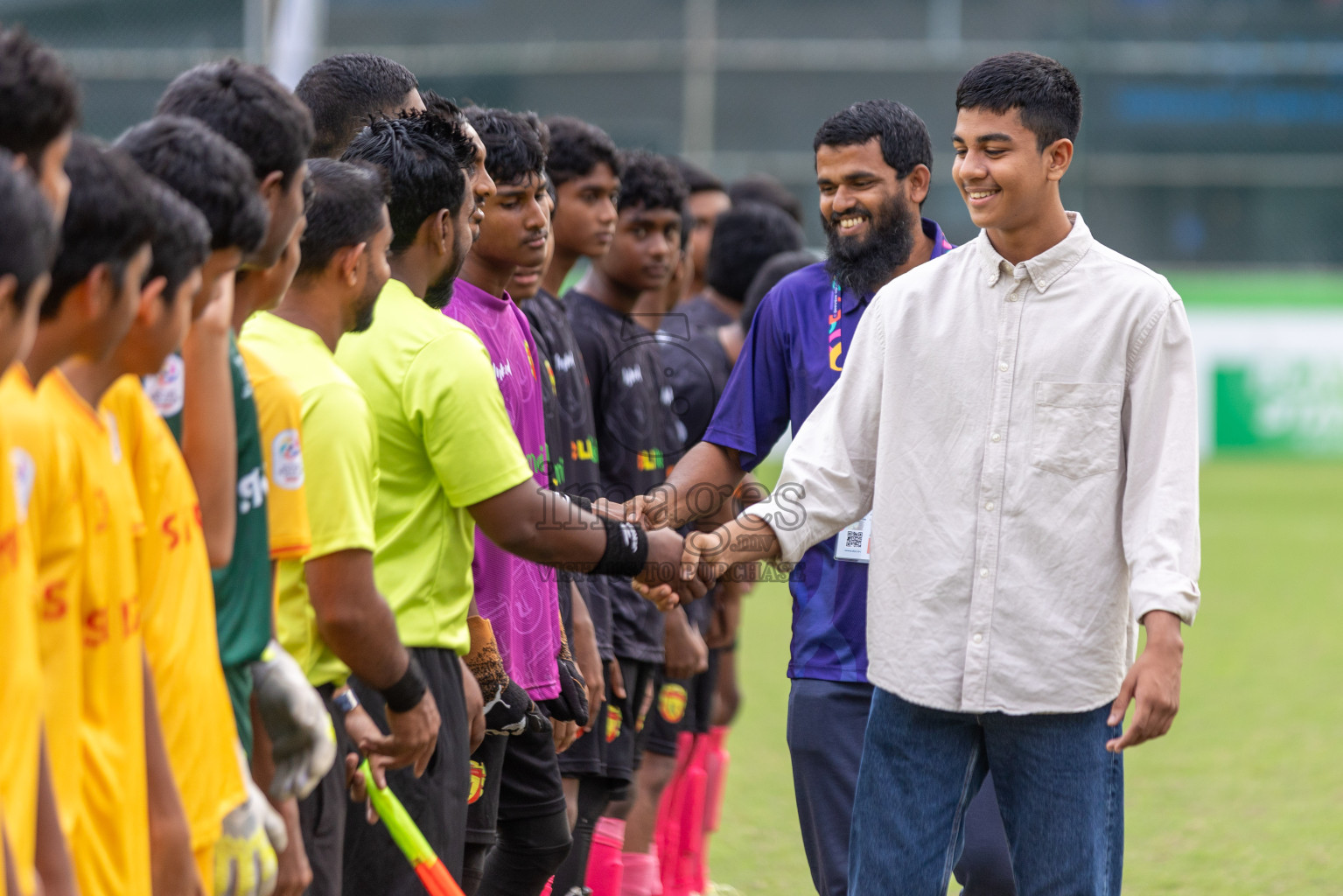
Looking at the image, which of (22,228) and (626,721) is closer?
(22,228)

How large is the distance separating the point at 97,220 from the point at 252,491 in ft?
2.11

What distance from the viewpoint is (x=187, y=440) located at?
2.39 metres

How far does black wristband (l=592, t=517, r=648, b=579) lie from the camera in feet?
11.2

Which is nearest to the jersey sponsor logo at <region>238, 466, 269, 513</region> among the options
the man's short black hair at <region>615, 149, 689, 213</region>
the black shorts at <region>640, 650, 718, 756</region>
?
the black shorts at <region>640, 650, 718, 756</region>

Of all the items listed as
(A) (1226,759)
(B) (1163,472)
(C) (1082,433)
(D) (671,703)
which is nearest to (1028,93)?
(C) (1082,433)

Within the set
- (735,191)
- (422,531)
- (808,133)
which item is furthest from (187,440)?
(808,133)

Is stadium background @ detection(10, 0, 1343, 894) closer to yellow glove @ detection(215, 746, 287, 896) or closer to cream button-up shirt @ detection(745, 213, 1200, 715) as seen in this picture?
cream button-up shirt @ detection(745, 213, 1200, 715)

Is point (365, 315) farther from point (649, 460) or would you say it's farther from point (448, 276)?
point (649, 460)

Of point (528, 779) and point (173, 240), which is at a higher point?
point (173, 240)

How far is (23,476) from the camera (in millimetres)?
1884

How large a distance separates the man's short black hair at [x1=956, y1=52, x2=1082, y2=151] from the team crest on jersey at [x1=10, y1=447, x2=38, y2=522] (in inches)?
82.7

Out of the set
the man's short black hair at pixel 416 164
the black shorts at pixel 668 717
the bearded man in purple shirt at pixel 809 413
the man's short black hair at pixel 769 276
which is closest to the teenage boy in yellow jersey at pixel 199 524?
the man's short black hair at pixel 416 164

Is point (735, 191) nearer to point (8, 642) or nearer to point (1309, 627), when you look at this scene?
point (1309, 627)

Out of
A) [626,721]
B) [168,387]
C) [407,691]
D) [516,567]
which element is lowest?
[626,721]
